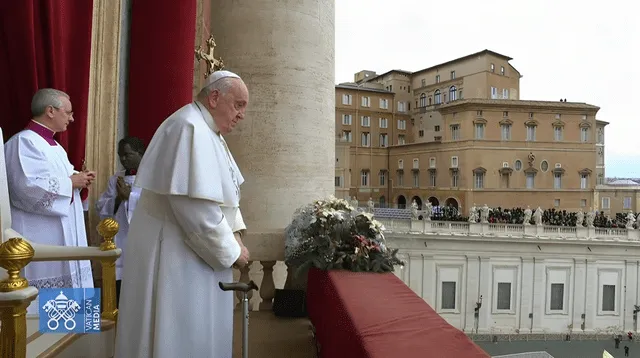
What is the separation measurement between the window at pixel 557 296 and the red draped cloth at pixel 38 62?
2328 centimetres

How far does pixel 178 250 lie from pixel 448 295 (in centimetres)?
2150

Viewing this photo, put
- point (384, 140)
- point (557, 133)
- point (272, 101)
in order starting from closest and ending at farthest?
point (272, 101) → point (557, 133) → point (384, 140)

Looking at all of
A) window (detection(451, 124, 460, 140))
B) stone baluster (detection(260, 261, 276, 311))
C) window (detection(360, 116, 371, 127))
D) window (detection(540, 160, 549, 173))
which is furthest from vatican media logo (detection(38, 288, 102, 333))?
window (detection(360, 116, 371, 127))

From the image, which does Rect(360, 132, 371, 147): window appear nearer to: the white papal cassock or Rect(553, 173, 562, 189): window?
Rect(553, 173, 562, 189): window

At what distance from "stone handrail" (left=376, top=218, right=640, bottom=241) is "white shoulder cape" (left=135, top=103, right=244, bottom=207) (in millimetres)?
20740

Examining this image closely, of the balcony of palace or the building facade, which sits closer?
the balcony of palace

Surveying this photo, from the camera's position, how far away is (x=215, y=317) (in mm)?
1935

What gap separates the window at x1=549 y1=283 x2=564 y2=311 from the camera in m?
21.8

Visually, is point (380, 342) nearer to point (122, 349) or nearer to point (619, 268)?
point (122, 349)

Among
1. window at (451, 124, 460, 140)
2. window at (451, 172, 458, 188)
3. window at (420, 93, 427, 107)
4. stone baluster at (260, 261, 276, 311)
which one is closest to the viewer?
stone baluster at (260, 261, 276, 311)

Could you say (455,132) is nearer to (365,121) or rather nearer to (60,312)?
(365,121)

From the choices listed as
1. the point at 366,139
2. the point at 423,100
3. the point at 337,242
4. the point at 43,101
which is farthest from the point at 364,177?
the point at 43,101

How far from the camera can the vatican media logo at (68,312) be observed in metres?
1.95

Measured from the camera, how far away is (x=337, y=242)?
8.93 feet
